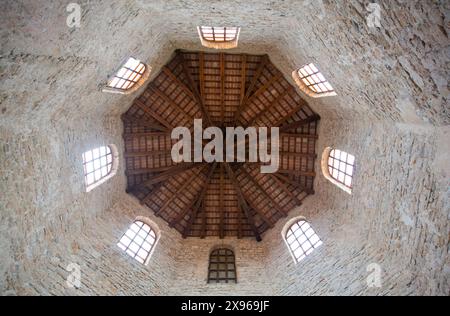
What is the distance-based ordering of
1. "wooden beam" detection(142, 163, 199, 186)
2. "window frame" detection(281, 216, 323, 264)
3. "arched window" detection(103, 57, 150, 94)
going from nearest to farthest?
"arched window" detection(103, 57, 150, 94) < "window frame" detection(281, 216, 323, 264) < "wooden beam" detection(142, 163, 199, 186)

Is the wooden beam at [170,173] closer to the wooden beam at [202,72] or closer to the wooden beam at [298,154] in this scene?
the wooden beam at [202,72]

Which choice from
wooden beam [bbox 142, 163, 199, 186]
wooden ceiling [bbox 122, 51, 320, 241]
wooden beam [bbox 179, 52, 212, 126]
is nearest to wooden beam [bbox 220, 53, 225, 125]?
wooden ceiling [bbox 122, 51, 320, 241]

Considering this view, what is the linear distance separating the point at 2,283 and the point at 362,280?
→ 9399 millimetres

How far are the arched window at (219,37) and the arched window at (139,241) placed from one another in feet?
27.2

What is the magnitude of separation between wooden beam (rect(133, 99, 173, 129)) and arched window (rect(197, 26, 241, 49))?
13.8 feet

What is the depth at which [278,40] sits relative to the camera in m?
11.5

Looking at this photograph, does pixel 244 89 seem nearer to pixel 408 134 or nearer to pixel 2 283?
pixel 408 134

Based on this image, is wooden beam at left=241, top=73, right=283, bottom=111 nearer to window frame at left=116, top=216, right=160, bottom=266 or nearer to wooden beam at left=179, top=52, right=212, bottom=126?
wooden beam at left=179, top=52, right=212, bottom=126

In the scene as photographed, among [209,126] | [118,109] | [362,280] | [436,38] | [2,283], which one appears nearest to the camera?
[436,38]

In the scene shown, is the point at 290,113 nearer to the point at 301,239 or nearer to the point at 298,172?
the point at 298,172

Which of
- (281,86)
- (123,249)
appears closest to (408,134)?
(281,86)

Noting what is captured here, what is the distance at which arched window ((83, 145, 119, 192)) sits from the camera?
38.3 feet

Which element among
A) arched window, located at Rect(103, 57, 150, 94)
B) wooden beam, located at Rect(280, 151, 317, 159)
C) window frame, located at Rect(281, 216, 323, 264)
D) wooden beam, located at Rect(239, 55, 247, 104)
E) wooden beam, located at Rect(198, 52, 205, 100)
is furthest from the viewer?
wooden beam, located at Rect(280, 151, 317, 159)
